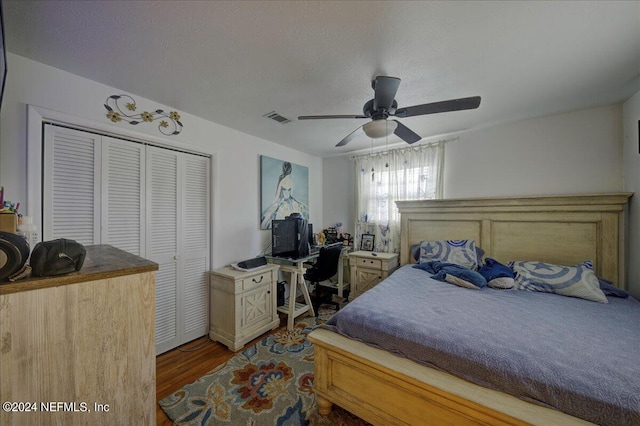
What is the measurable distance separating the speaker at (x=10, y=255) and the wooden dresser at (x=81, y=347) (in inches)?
1.6

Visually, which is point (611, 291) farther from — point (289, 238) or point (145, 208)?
point (145, 208)

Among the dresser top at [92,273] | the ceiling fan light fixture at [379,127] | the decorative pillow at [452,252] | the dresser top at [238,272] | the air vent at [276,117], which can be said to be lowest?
the dresser top at [238,272]

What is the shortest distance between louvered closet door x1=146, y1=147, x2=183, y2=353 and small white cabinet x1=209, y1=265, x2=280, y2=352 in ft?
1.17

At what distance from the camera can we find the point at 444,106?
1608 mm

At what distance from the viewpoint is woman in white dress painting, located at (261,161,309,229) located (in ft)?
10.6

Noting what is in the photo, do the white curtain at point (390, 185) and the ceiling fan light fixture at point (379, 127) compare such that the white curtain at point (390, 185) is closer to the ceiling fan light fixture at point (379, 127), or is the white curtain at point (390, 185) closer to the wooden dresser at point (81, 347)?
the ceiling fan light fixture at point (379, 127)

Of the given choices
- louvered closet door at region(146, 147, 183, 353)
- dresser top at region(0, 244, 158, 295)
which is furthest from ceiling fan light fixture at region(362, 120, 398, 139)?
louvered closet door at region(146, 147, 183, 353)

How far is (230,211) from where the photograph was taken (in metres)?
2.80

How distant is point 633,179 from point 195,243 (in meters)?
4.19

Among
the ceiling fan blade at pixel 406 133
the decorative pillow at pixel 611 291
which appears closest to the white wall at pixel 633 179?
the decorative pillow at pixel 611 291

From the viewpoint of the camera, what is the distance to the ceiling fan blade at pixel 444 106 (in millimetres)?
1521

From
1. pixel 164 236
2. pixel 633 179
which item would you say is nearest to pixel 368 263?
pixel 164 236

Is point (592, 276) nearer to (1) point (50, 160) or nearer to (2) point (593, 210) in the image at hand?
(2) point (593, 210)

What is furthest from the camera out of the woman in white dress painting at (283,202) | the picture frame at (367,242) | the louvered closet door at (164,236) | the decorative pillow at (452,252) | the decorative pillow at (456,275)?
the picture frame at (367,242)
